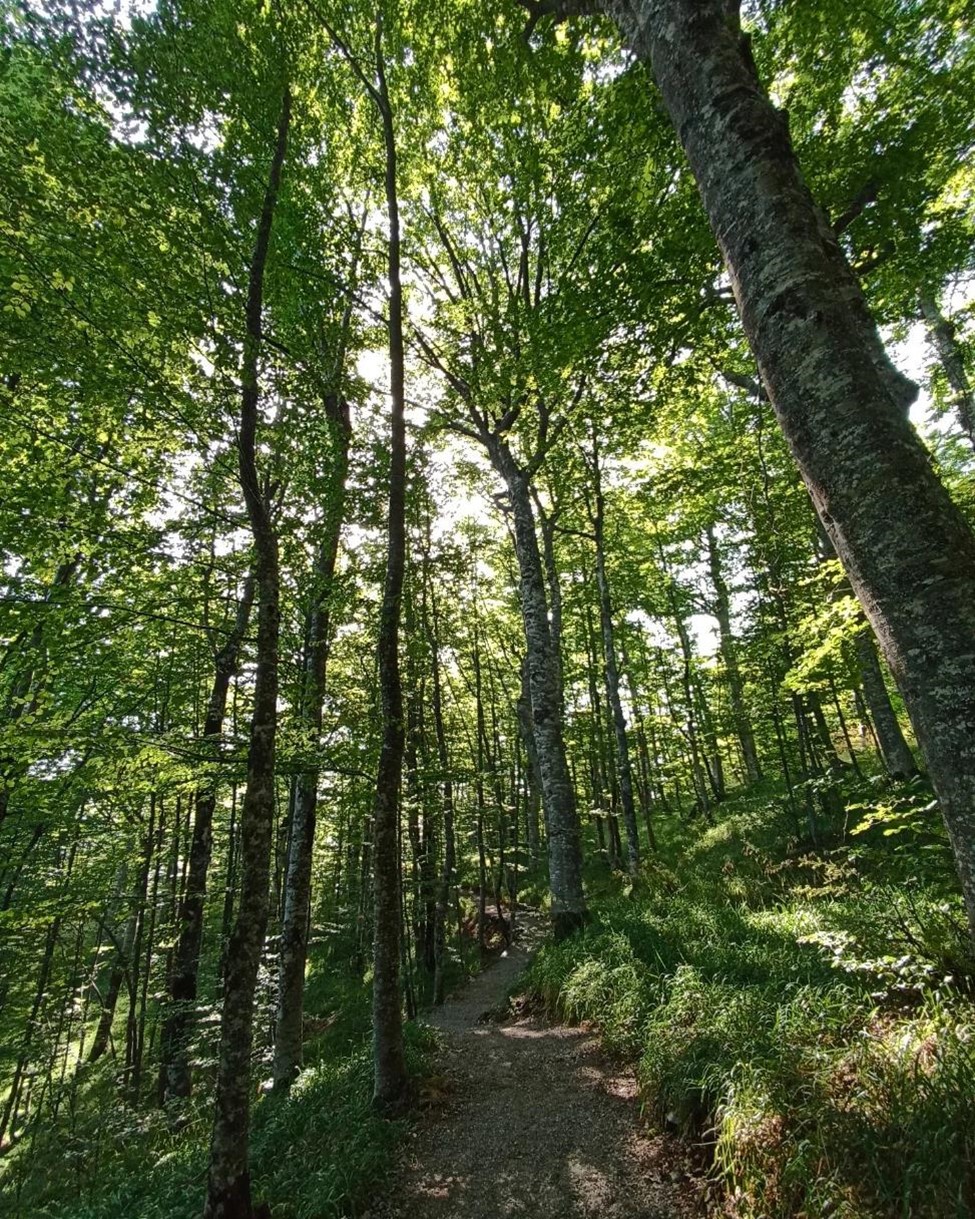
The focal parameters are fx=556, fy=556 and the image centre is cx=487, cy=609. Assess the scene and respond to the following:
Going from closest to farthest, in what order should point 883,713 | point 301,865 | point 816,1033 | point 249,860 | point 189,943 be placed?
point 816,1033
point 249,860
point 301,865
point 189,943
point 883,713

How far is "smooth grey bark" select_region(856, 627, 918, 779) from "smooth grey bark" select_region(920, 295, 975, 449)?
4797 mm

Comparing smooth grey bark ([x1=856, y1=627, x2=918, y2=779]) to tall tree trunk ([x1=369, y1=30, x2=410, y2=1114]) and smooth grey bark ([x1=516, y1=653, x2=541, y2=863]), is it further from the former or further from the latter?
smooth grey bark ([x1=516, y1=653, x2=541, y2=863])

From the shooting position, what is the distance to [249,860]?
4.66 m

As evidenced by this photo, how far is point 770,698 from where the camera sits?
41.8 ft

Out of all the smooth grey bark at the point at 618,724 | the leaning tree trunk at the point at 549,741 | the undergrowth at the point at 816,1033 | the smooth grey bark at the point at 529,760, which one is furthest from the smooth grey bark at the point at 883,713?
the smooth grey bark at the point at 529,760

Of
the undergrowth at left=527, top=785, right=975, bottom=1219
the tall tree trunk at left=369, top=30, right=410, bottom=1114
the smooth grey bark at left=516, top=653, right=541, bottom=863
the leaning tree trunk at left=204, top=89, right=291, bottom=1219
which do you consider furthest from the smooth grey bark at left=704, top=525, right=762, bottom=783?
the leaning tree trunk at left=204, top=89, right=291, bottom=1219

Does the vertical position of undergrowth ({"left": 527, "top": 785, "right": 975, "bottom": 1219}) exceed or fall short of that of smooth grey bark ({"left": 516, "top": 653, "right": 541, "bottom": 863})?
it falls short

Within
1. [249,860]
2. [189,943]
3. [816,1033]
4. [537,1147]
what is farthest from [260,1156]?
[189,943]

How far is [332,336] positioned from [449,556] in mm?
5984

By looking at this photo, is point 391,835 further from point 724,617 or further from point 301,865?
point 724,617

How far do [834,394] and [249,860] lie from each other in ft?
16.9

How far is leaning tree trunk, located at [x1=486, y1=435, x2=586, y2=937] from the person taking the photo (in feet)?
32.4

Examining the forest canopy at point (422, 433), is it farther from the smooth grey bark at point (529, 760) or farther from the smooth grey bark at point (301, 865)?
the smooth grey bark at point (529, 760)

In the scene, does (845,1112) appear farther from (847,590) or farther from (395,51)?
(395,51)
